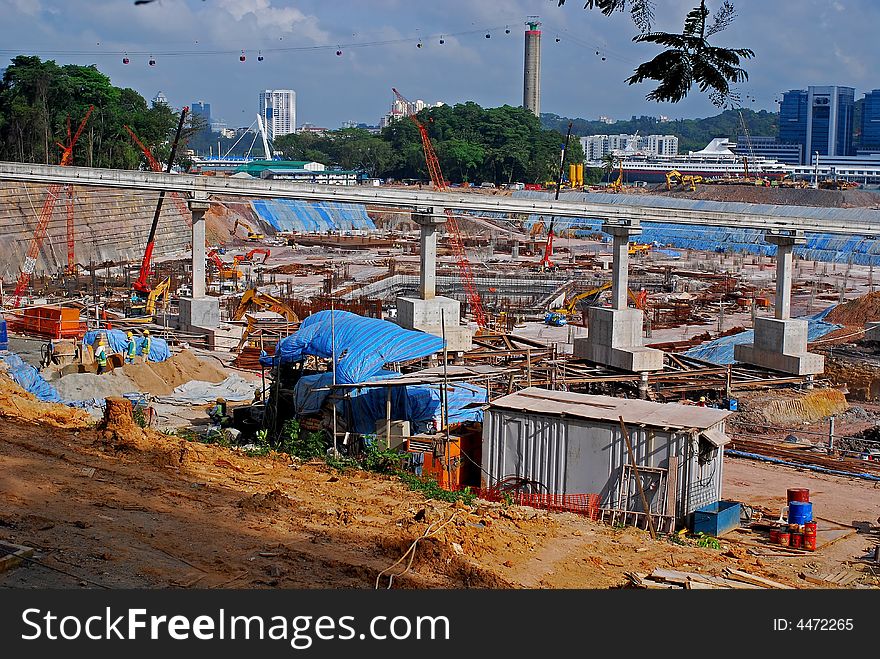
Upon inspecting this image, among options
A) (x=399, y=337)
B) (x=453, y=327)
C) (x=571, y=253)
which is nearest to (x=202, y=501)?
(x=399, y=337)

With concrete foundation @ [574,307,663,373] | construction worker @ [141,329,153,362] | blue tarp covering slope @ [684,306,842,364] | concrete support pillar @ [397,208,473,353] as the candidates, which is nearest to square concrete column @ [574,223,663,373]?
concrete foundation @ [574,307,663,373]

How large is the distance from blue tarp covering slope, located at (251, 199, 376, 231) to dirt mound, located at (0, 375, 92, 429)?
71.7 m

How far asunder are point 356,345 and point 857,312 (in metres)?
29.9

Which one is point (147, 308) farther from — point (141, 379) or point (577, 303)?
point (577, 303)

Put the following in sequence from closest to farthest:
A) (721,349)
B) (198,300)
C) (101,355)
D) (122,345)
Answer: (101,355) → (122,345) → (721,349) → (198,300)

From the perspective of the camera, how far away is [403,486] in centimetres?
1691

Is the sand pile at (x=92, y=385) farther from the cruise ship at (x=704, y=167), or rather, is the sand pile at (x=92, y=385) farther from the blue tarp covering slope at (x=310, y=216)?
the cruise ship at (x=704, y=167)

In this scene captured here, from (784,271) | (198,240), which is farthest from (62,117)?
(784,271)

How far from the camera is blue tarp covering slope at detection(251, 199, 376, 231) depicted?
9375 centimetres

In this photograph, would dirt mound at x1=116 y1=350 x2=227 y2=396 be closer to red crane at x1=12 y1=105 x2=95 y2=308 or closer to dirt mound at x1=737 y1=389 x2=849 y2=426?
dirt mound at x1=737 y1=389 x2=849 y2=426

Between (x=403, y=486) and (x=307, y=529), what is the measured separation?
3.77 m

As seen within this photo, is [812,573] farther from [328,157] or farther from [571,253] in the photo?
[328,157]

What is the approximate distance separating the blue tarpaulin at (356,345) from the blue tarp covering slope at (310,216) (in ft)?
231

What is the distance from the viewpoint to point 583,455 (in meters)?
16.9
